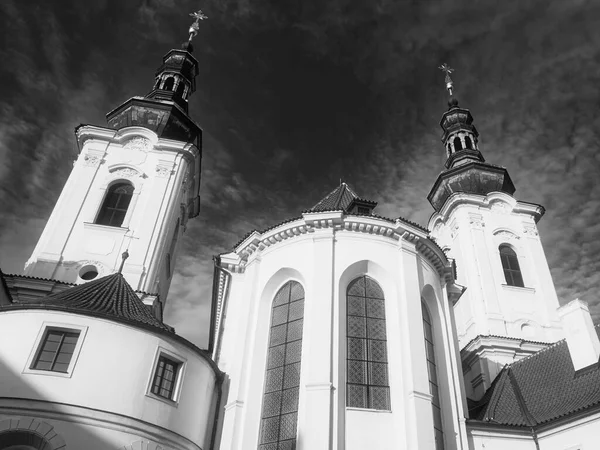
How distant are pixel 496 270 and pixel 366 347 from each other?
1521cm

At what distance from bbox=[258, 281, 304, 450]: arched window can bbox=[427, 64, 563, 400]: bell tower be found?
11.6 meters

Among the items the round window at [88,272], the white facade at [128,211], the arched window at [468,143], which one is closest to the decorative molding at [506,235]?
the arched window at [468,143]

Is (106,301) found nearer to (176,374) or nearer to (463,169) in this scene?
(176,374)

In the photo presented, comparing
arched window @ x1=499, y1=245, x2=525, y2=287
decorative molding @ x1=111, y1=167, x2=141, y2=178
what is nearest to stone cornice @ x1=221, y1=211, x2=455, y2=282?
decorative molding @ x1=111, y1=167, x2=141, y2=178

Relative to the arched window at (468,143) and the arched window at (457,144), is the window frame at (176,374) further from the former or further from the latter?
the arched window at (468,143)

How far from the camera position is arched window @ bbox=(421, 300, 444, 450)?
15289mm

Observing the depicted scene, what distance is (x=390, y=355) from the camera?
15.5m

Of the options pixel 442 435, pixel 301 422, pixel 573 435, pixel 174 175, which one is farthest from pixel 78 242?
pixel 573 435

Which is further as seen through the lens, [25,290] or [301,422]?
[25,290]

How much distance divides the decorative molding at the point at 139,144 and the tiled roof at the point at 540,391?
1863cm

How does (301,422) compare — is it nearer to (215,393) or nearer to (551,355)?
(215,393)

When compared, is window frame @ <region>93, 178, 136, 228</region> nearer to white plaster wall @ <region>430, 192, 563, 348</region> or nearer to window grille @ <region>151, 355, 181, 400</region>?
window grille @ <region>151, 355, 181, 400</region>

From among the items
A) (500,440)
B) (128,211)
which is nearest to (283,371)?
(500,440)

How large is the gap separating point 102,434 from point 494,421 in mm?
11499
